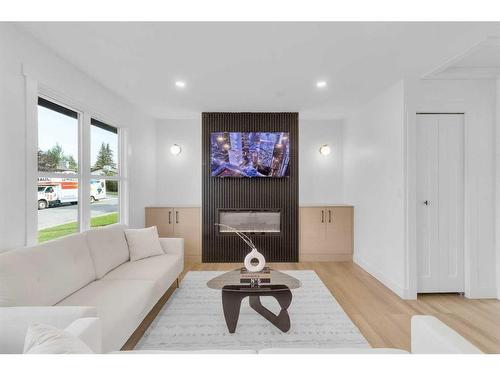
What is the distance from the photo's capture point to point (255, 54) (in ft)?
8.32

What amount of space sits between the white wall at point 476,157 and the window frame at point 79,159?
3.69m

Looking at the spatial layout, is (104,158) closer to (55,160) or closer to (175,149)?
(55,160)

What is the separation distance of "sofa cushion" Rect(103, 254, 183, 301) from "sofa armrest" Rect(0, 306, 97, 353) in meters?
1.06

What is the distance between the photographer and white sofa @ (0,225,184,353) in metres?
1.42

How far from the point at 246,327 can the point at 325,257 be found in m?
2.59

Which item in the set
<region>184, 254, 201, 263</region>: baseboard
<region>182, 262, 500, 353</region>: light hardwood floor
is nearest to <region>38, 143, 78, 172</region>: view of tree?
<region>184, 254, 201, 263</region>: baseboard

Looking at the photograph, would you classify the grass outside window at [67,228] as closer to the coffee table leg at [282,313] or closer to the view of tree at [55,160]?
the view of tree at [55,160]

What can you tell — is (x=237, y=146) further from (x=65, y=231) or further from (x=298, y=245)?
(x=65, y=231)

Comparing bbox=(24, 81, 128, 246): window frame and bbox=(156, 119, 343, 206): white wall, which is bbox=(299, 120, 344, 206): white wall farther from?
bbox=(24, 81, 128, 246): window frame

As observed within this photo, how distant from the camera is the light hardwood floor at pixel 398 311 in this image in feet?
7.43

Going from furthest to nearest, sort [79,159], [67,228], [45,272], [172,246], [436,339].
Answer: [172,246], [79,159], [67,228], [45,272], [436,339]

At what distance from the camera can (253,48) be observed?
2.42 metres

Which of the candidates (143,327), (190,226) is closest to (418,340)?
(143,327)
